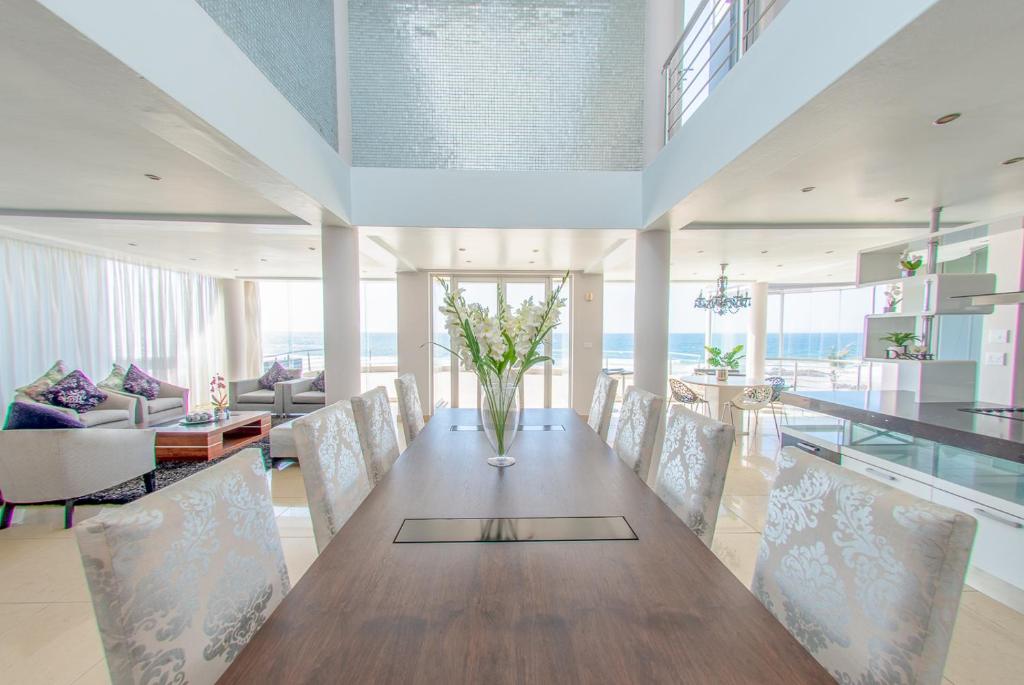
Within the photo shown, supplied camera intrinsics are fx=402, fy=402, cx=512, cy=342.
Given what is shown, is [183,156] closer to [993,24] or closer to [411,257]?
[411,257]

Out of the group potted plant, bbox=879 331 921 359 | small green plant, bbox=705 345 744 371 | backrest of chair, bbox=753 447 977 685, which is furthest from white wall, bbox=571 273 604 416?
backrest of chair, bbox=753 447 977 685

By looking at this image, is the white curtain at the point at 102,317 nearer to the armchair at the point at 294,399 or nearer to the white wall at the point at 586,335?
the armchair at the point at 294,399

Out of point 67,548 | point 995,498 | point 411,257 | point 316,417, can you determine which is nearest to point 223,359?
point 411,257

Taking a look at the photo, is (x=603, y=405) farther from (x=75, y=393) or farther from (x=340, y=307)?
(x=75, y=393)

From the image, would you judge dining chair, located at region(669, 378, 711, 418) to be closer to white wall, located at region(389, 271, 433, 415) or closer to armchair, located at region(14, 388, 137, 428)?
white wall, located at region(389, 271, 433, 415)

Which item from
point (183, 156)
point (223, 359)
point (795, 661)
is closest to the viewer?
point (795, 661)

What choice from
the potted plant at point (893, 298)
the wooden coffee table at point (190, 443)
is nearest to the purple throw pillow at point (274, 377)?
the wooden coffee table at point (190, 443)

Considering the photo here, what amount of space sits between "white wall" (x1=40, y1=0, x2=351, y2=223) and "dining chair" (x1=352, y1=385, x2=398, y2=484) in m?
1.39

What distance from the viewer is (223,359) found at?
8.15 m

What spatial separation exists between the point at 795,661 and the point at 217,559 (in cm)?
113

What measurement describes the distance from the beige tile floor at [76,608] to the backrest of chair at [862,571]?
58.1 inches

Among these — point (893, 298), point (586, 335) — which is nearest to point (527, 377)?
point (586, 335)

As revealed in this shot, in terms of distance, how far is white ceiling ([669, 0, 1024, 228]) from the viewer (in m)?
1.26

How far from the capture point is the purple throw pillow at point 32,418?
276cm
